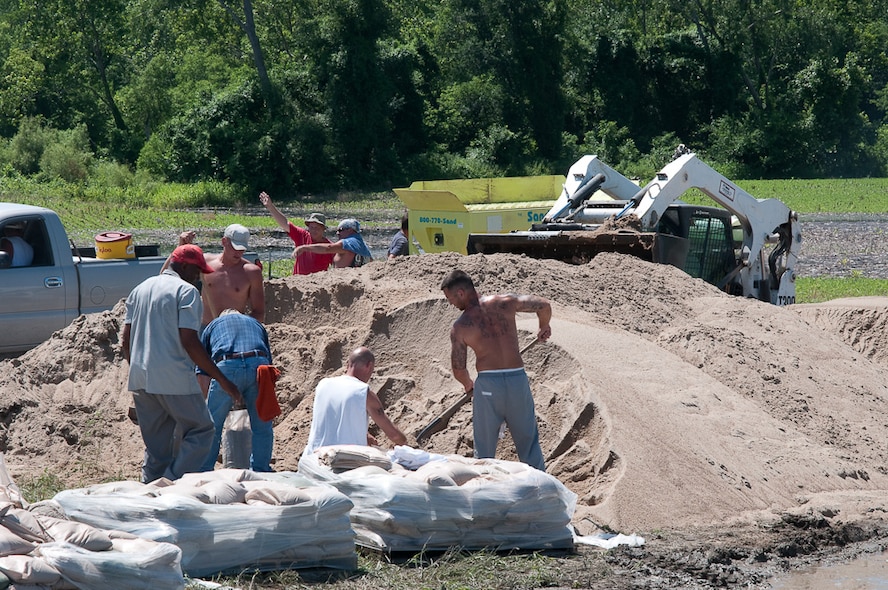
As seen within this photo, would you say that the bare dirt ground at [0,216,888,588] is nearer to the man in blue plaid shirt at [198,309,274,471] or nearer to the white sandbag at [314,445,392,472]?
the man in blue plaid shirt at [198,309,274,471]

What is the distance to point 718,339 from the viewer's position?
35.2ft

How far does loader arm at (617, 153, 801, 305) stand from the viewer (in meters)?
13.8

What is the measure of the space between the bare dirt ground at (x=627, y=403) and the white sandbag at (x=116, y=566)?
7.59 ft

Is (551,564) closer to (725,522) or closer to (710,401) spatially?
(725,522)

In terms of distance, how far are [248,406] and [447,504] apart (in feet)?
6.45

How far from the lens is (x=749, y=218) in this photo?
14898mm

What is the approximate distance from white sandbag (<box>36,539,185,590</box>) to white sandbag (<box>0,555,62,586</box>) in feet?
0.11

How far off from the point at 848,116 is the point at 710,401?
156ft

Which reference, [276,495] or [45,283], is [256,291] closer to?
[276,495]

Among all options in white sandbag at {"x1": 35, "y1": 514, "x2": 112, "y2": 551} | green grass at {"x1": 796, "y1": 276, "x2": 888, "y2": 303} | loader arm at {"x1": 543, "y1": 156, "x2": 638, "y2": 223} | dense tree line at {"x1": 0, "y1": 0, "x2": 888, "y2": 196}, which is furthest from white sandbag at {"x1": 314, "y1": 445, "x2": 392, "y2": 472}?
dense tree line at {"x1": 0, "y1": 0, "x2": 888, "y2": 196}

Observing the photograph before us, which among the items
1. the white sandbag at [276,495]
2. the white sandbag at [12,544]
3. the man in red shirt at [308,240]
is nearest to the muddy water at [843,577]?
the white sandbag at [276,495]

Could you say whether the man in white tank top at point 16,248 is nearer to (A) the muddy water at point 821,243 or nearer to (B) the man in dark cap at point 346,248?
(B) the man in dark cap at point 346,248

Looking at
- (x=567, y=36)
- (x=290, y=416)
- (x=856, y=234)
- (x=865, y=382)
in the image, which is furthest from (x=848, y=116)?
(x=290, y=416)

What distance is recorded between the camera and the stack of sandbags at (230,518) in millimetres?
5727
